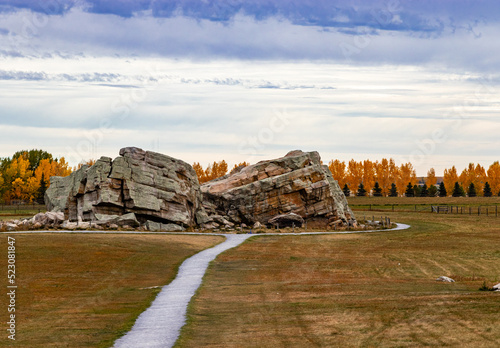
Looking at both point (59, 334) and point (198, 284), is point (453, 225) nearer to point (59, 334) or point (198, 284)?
point (198, 284)

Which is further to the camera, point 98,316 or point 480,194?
point 480,194

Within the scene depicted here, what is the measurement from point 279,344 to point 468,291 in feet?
42.2

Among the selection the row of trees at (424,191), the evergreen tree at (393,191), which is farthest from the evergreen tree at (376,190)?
the evergreen tree at (393,191)

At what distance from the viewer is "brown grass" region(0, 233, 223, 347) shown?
19438 millimetres

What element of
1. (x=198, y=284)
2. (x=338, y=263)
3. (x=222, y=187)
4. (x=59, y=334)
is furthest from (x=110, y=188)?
(x=59, y=334)

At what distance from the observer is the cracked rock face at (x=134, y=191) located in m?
65.9

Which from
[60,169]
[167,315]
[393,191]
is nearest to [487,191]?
[393,191]

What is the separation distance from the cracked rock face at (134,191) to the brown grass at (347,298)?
57.0ft

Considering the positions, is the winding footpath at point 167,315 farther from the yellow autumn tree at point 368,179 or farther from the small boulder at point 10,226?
the yellow autumn tree at point 368,179

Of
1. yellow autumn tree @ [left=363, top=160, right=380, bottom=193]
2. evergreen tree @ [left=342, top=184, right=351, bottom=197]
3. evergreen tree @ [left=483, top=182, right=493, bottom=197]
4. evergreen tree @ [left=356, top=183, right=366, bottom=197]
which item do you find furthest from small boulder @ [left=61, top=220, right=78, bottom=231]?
evergreen tree @ [left=483, top=182, right=493, bottom=197]

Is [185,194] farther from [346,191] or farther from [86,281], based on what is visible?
[346,191]

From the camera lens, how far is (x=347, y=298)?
2548 centimetres

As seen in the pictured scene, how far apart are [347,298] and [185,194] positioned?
46.6m

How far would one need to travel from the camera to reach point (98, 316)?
21906 mm
